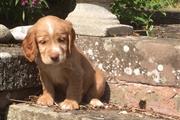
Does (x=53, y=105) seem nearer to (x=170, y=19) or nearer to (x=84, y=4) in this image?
(x=84, y=4)

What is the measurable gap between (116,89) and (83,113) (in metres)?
0.55

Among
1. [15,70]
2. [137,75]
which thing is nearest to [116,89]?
[137,75]

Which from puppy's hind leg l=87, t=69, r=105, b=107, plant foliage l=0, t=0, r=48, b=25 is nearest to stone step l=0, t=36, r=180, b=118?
puppy's hind leg l=87, t=69, r=105, b=107

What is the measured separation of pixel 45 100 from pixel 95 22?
840 mm

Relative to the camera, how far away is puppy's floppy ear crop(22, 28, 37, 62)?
4004 millimetres

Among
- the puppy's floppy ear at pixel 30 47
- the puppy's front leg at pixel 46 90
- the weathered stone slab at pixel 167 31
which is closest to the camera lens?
the puppy's floppy ear at pixel 30 47

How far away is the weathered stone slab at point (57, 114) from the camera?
12.7 ft

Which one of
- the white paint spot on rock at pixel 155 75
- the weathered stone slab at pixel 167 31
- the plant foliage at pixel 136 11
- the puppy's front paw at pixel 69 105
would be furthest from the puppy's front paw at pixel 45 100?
the plant foliage at pixel 136 11

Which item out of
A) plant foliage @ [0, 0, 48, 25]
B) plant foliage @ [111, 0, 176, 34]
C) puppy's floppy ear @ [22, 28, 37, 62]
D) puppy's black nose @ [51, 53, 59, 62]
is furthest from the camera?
plant foliage @ [111, 0, 176, 34]

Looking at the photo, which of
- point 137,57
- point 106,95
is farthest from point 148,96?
point 106,95

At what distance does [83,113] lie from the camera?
3.98 m

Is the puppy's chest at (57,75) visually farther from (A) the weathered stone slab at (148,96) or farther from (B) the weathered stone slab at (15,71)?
(A) the weathered stone slab at (148,96)

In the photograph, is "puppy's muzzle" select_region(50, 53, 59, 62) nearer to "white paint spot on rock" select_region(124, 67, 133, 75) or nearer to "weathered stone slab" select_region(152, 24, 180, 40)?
"white paint spot on rock" select_region(124, 67, 133, 75)

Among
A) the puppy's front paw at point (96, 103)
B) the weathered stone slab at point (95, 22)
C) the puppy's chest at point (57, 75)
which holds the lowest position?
the puppy's front paw at point (96, 103)
